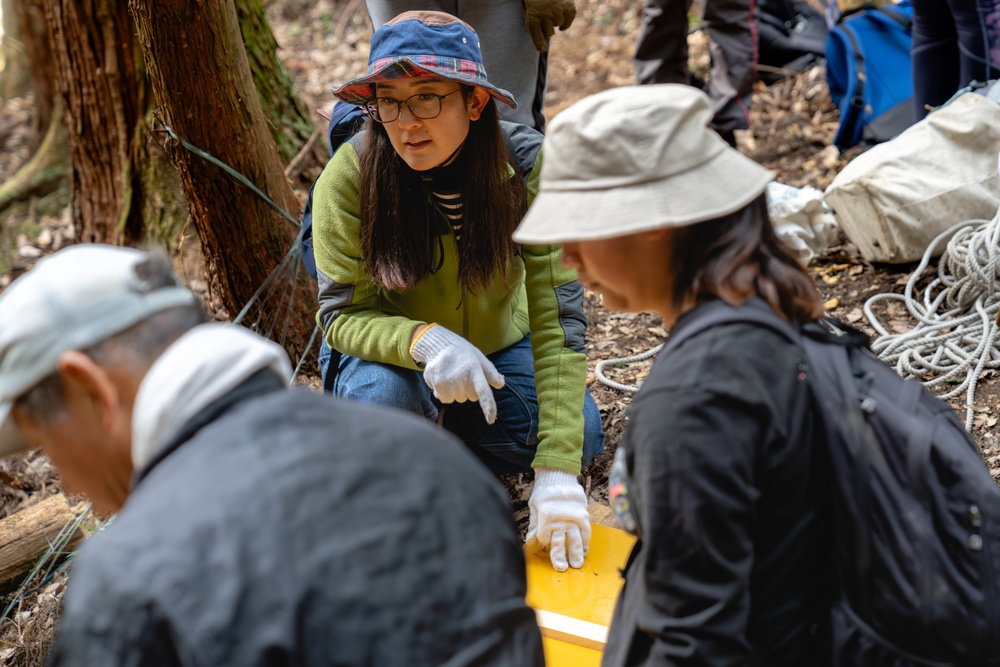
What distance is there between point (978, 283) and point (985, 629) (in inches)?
86.5

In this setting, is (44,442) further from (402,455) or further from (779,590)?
(779,590)

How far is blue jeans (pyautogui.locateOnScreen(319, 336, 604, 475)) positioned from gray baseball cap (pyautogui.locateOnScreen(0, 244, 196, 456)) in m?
1.46

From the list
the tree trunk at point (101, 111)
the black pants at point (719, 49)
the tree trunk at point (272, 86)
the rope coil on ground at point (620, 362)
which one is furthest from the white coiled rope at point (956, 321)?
the tree trunk at point (101, 111)

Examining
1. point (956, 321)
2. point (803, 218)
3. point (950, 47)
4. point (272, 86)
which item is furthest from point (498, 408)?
point (950, 47)

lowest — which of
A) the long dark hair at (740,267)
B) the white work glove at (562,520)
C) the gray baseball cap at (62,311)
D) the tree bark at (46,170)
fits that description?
the white work glove at (562,520)

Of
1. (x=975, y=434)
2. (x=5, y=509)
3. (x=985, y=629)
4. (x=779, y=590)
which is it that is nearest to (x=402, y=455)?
(x=779, y=590)

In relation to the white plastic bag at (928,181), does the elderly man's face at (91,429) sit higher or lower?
higher

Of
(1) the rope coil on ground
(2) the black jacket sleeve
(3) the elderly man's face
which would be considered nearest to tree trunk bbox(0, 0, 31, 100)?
(1) the rope coil on ground

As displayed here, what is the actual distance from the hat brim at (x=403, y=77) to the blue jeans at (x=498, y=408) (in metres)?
0.78

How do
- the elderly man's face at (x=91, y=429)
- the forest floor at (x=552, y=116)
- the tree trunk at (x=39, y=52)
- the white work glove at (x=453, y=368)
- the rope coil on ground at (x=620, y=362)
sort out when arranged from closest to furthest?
the elderly man's face at (x=91, y=429) < the white work glove at (x=453, y=368) < the forest floor at (x=552, y=116) < the rope coil on ground at (x=620, y=362) < the tree trunk at (x=39, y=52)

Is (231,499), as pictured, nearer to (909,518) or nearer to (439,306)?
(909,518)

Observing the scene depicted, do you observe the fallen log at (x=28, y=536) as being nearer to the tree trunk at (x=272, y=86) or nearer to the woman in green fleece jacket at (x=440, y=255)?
the woman in green fleece jacket at (x=440, y=255)

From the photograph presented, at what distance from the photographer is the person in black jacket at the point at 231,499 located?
1.08 m

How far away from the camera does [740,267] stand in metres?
1.46
